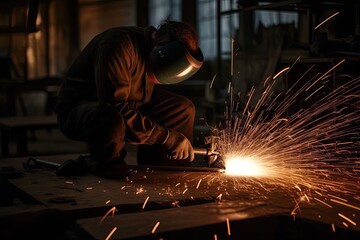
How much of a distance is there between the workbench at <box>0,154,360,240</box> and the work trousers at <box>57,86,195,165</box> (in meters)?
0.19

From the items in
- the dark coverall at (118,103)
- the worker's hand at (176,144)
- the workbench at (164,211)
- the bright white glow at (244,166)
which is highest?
the dark coverall at (118,103)

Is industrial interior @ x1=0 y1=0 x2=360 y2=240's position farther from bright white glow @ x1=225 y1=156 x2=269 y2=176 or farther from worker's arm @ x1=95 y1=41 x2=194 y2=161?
worker's arm @ x1=95 y1=41 x2=194 y2=161

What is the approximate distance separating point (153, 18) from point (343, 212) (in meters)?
9.32

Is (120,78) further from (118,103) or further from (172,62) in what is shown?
(172,62)

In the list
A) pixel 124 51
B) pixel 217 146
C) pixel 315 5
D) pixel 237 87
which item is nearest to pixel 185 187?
pixel 217 146

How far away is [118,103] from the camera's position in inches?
138

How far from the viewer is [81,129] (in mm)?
3729

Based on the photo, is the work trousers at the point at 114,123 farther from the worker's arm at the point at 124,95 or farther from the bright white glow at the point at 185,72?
the bright white glow at the point at 185,72

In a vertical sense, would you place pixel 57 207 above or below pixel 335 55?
below

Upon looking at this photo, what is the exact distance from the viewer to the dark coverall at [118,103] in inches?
138

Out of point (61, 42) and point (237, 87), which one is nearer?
point (237, 87)

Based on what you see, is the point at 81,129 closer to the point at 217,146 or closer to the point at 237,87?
the point at 217,146

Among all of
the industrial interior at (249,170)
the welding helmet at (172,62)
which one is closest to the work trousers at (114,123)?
the industrial interior at (249,170)

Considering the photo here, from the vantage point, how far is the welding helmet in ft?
11.1
